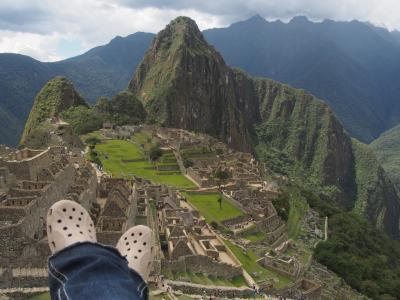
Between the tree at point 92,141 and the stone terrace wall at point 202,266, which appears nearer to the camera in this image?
the stone terrace wall at point 202,266

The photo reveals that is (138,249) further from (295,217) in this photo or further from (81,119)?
(81,119)

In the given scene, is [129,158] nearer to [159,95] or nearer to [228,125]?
[159,95]

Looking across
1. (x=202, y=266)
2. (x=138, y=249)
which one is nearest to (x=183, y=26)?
(x=202, y=266)

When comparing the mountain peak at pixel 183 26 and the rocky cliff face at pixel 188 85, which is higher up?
the mountain peak at pixel 183 26

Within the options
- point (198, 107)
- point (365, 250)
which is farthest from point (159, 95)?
point (365, 250)

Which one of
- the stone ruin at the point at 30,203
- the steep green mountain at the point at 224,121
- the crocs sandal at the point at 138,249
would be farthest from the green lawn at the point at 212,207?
the steep green mountain at the point at 224,121

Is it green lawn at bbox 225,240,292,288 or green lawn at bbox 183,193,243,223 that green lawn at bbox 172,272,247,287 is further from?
green lawn at bbox 183,193,243,223

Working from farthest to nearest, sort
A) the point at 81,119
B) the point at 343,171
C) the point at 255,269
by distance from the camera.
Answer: the point at 343,171, the point at 81,119, the point at 255,269

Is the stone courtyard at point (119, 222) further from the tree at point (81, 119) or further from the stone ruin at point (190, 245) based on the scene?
the tree at point (81, 119)
